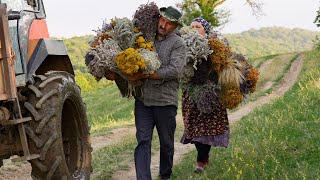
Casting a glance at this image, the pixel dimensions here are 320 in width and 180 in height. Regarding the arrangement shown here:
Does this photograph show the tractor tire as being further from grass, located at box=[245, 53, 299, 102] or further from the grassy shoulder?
grass, located at box=[245, 53, 299, 102]

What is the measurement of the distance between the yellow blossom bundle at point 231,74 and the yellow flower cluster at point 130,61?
138 cm

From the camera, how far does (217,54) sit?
20.2 feet

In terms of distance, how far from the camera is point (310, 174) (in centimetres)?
496

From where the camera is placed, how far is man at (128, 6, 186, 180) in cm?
559

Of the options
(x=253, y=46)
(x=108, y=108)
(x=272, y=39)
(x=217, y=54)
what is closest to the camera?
(x=217, y=54)

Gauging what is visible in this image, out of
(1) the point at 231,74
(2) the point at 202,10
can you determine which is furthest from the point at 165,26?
(2) the point at 202,10

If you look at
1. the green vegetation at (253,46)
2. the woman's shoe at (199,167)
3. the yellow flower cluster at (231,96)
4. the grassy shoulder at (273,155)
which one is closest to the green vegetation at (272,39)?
the green vegetation at (253,46)

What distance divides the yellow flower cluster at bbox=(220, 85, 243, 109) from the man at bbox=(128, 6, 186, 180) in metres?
Result: 0.74

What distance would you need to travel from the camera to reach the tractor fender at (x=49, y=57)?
5.09 meters

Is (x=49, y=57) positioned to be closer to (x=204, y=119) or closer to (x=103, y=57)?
(x=103, y=57)

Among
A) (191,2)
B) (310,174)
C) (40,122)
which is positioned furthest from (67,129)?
(191,2)

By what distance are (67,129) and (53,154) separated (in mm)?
1175

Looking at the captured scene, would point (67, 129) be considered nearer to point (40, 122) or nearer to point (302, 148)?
point (40, 122)

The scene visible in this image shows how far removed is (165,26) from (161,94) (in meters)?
0.73
